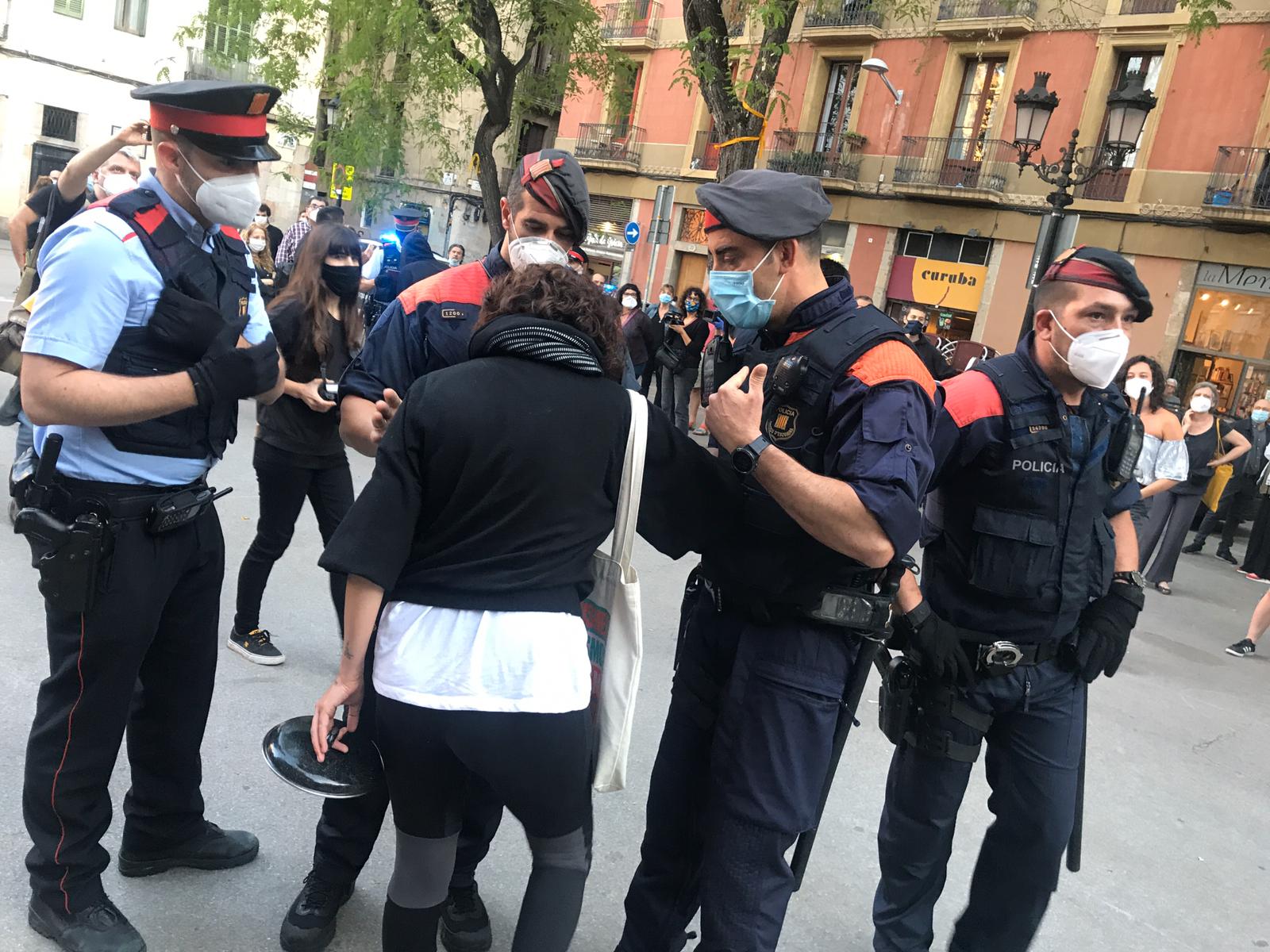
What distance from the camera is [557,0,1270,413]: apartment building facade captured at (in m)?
18.2

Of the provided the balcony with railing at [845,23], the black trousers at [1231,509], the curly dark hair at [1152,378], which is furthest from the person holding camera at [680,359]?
the balcony with railing at [845,23]

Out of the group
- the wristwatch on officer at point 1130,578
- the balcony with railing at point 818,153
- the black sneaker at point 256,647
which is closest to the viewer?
the wristwatch on officer at point 1130,578

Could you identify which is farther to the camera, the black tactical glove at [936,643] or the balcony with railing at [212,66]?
the balcony with railing at [212,66]

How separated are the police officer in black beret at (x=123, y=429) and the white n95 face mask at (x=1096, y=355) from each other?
7.02 ft

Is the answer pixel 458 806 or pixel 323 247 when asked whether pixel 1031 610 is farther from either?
pixel 323 247

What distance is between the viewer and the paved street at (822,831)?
111 inches

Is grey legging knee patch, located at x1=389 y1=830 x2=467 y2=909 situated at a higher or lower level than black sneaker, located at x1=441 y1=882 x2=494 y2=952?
higher

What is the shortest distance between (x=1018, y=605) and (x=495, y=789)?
1.51 m

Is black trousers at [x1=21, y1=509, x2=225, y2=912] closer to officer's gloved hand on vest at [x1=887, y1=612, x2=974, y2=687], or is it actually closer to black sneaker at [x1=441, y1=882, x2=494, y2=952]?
black sneaker at [x1=441, y1=882, x2=494, y2=952]

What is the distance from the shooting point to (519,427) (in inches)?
77.1

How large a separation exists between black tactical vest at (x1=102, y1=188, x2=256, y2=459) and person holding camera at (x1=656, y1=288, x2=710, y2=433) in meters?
10.8

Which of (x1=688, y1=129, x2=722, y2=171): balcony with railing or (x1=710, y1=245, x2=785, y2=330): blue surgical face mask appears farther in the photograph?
(x1=688, y1=129, x2=722, y2=171): balcony with railing

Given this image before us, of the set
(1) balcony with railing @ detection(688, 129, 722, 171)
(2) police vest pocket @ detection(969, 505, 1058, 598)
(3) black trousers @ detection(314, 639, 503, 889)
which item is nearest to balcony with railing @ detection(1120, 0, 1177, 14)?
(1) balcony with railing @ detection(688, 129, 722, 171)

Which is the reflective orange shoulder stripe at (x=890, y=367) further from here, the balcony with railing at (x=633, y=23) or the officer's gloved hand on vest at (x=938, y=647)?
the balcony with railing at (x=633, y=23)
